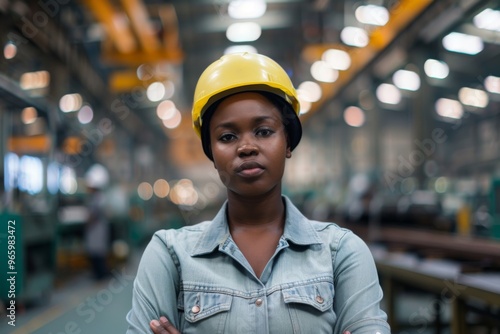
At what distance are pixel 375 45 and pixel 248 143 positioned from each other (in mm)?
8611

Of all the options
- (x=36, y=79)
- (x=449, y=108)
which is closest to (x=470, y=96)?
(x=449, y=108)

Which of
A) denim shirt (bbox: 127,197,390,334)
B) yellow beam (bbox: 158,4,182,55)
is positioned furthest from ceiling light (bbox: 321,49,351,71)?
denim shirt (bbox: 127,197,390,334)

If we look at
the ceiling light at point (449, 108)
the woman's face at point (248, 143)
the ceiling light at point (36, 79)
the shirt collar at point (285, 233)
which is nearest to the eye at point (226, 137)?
the woman's face at point (248, 143)

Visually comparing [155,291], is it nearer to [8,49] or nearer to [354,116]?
[8,49]

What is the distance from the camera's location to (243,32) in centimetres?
1298

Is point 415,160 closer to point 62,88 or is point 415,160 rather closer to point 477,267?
point 477,267

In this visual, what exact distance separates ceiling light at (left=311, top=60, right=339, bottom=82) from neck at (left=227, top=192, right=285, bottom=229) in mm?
12397

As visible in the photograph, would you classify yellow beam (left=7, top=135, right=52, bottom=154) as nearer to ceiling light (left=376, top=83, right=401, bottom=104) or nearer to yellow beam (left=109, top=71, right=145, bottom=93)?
yellow beam (left=109, top=71, right=145, bottom=93)

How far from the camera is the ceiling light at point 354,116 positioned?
53.8 feet

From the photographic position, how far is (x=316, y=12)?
11219 millimetres

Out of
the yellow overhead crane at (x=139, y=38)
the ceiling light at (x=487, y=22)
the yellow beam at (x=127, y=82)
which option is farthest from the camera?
the yellow beam at (x=127, y=82)

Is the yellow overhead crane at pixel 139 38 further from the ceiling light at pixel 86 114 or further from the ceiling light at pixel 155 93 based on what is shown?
the ceiling light at pixel 155 93

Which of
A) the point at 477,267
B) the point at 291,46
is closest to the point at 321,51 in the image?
the point at 291,46

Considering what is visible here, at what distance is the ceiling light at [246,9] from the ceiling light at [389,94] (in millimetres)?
5110
